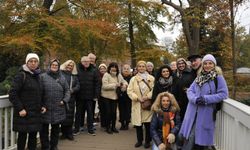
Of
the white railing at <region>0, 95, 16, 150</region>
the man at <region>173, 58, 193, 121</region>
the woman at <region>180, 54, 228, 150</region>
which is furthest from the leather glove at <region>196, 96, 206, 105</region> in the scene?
the white railing at <region>0, 95, 16, 150</region>

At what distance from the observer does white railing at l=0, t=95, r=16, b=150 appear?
556 centimetres

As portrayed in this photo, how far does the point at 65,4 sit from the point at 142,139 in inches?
318

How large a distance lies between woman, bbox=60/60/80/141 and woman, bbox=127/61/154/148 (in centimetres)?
113

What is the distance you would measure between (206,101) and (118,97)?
4.20 meters

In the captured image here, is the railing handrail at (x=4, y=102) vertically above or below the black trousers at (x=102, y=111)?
above

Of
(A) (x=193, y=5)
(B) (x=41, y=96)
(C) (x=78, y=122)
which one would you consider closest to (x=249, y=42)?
(A) (x=193, y=5)

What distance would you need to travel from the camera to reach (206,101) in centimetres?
495

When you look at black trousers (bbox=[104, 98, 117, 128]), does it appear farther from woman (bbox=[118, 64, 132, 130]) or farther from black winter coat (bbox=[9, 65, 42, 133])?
black winter coat (bbox=[9, 65, 42, 133])

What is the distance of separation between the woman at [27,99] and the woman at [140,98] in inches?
81.5

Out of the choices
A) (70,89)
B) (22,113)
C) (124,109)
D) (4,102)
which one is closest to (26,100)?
(22,113)

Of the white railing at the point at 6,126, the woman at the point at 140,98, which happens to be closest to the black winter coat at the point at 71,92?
the woman at the point at 140,98

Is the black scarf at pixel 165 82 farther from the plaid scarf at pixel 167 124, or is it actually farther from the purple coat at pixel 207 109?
the purple coat at pixel 207 109

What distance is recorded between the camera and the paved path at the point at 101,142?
22.9 feet

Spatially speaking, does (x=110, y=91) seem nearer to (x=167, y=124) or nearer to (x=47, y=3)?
(x=167, y=124)
